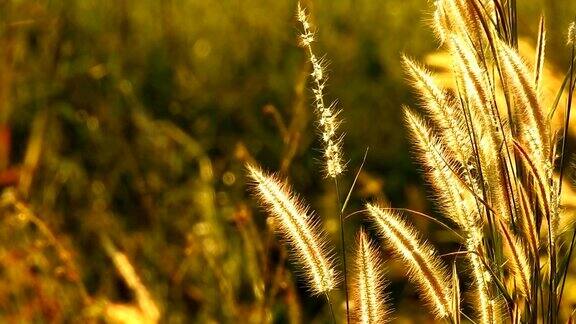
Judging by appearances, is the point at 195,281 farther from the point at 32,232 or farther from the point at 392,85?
the point at 392,85

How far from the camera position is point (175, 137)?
2.44m

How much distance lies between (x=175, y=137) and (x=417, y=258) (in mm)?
1630

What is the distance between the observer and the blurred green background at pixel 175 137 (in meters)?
2.38

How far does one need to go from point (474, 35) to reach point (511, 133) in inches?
3.5

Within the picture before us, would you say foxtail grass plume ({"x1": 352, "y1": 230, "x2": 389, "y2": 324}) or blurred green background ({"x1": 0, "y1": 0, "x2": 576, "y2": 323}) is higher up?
foxtail grass plume ({"x1": 352, "y1": 230, "x2": 389, "y2": 324})

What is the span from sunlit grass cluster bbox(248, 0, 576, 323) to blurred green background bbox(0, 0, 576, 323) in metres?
1.02

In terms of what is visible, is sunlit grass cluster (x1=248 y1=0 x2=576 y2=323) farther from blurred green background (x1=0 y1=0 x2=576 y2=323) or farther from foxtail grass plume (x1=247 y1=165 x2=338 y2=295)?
blurred green background (x1=0 y1=0 x2=576 y2=323)

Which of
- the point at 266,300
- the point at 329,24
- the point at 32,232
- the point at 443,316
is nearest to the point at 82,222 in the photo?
the point at 32,232

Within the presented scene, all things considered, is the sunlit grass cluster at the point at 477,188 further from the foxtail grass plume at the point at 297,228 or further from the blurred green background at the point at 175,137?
the blurred green background at the point at 175,137

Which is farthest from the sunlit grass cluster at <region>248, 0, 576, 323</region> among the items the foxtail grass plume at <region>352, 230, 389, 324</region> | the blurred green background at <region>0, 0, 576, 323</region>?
the blurred green background at <region>0, 0, 576, 323</region>

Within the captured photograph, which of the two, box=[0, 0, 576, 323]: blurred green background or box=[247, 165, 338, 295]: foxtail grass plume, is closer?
box=[247, 165, 338, 295]: foxtail grass plume

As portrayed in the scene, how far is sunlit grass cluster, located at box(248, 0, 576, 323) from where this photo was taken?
2.73ft

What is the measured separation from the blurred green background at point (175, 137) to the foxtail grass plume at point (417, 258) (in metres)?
1.02

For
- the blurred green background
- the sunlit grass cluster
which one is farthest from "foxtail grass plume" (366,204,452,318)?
the blurred green background
